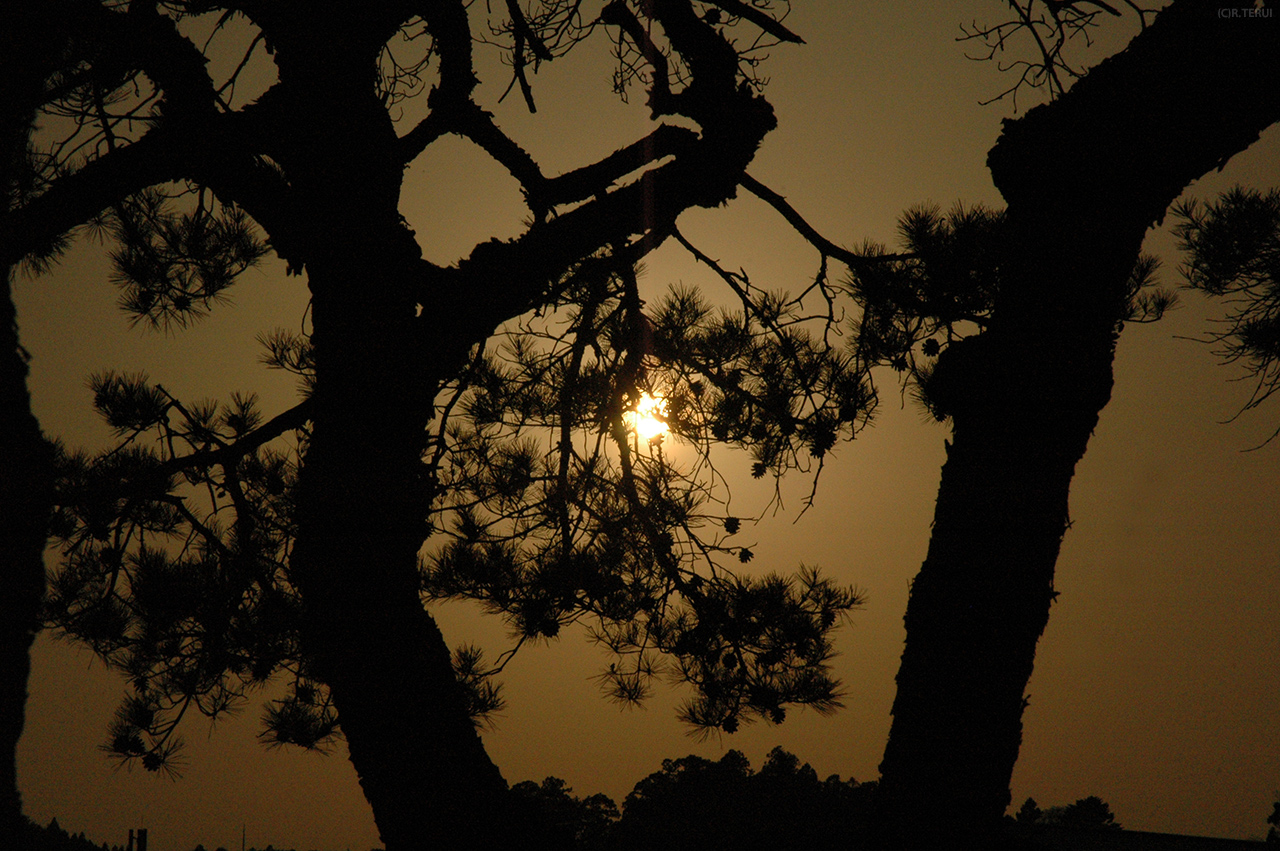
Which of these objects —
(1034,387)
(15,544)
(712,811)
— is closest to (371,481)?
(15,544)

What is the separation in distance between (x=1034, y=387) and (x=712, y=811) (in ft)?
4.44

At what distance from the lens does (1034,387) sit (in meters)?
0.92

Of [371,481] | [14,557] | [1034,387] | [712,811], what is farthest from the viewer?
[712,811]

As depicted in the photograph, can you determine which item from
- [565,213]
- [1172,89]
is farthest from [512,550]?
[1172,89]

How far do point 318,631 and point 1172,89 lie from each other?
131 centimetres

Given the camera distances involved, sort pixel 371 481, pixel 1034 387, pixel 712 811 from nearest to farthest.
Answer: pixel 1034 387 < pixel 371 481 < pixel 712 811

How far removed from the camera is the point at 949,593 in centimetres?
91

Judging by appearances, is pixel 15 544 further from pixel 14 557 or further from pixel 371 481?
pixel 371 481

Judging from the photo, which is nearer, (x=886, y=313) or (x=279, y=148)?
(x=279, y=148)

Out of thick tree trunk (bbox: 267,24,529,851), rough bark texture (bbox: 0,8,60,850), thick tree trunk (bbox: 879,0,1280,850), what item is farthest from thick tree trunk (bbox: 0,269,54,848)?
thick tree trunk (bbox: 879,0,1280,850)

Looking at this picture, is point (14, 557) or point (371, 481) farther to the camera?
point (371, 481)

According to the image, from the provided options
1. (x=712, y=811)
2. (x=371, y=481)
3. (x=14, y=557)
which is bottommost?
(x=712, y=811)

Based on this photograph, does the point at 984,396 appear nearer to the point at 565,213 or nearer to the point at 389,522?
the point at 565,213

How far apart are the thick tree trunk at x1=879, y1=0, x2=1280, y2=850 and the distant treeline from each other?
0.28m
